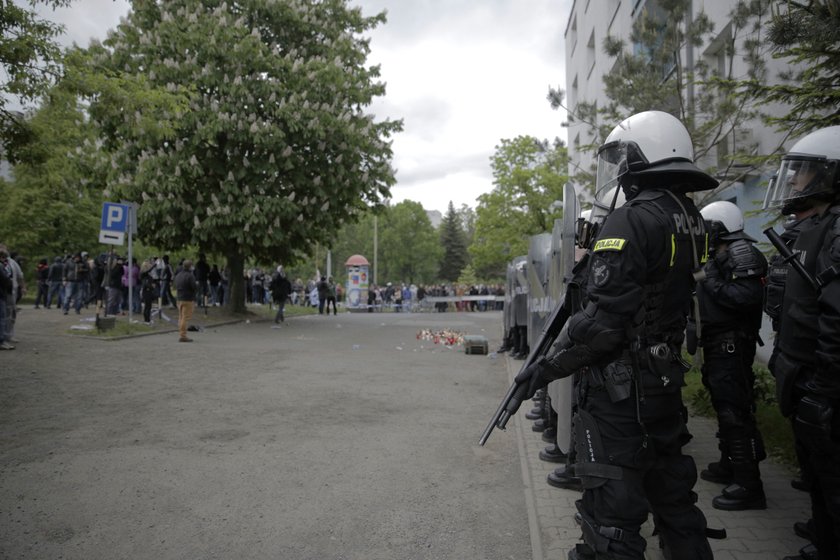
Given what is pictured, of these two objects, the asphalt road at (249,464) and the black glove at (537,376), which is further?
the asphalt road at (249,464)

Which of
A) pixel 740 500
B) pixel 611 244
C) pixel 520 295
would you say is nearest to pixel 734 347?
pixel 740 500

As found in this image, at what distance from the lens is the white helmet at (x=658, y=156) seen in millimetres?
2998

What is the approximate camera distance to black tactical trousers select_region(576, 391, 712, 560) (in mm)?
2650

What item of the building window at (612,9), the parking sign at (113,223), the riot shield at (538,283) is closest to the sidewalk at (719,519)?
the riot shield at (538,283)

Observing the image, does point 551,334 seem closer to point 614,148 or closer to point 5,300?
point 614,148

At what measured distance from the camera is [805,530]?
138 inches

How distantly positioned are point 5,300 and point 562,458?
969 centimetres

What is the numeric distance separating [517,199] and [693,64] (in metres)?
21.5

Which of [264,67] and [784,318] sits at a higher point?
[264,67]

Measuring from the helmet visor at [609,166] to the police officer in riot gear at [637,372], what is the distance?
9.7 inches

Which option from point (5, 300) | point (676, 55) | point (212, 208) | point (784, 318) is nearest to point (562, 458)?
point (784, 318)

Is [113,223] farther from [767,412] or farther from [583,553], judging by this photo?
[583,553]

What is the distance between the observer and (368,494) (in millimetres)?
4328

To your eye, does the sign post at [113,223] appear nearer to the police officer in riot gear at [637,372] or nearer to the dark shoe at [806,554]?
the police officer in riot gear at [637,372]
